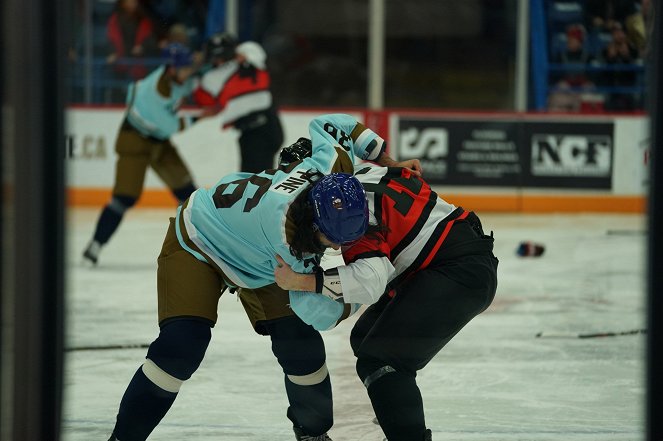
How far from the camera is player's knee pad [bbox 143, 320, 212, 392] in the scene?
241cm

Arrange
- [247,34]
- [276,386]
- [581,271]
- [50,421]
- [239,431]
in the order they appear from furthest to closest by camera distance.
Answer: [247,34] → [581,271] → [276,386] → [239,431] → [50,421]

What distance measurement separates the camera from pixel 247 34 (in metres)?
8.06

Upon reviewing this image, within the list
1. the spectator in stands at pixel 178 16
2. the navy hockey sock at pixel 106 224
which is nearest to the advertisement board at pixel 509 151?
the spectator in stands at pixel 178 16

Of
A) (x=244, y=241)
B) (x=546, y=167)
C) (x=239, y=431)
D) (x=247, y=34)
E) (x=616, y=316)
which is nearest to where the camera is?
(x=244, y=241)

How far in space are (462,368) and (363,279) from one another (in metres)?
1.34

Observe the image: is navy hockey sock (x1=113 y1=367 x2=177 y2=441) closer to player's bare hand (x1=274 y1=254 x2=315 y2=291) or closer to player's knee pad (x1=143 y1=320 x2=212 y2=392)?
player's knee pad (x1=143 y1=320 x2=212 y2=392)

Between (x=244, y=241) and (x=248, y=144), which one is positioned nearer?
(x=244, y=241)

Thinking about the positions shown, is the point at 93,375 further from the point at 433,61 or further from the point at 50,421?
the point at 433,61

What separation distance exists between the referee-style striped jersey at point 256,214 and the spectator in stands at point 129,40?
4.71 meters

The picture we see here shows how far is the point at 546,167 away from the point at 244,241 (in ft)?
15.4

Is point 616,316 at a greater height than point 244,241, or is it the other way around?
point 244,241

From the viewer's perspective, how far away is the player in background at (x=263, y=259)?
2.28 m

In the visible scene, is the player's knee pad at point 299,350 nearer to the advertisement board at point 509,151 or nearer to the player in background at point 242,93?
the player in background at point 242,93

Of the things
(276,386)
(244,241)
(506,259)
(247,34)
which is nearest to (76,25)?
(244,241)
